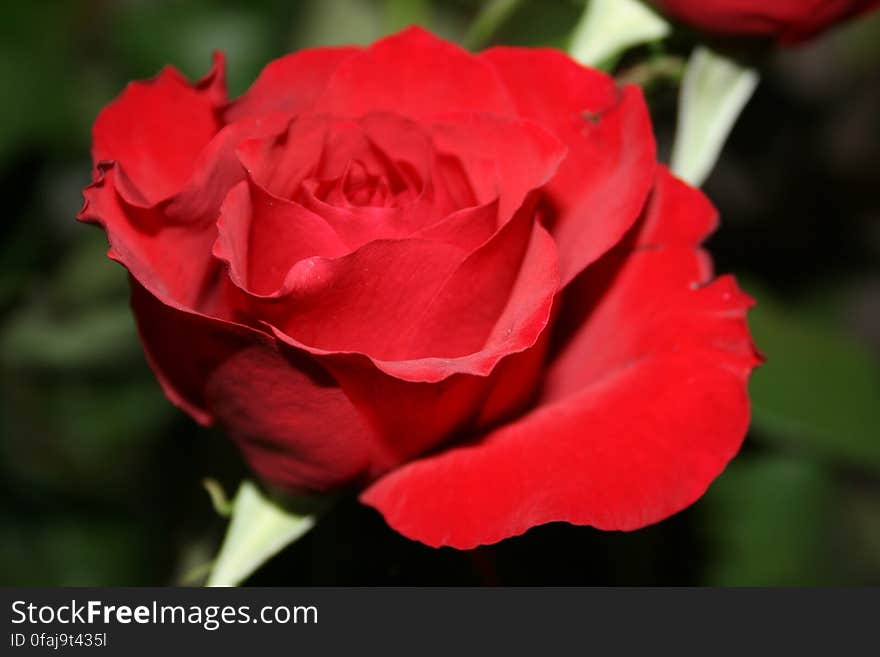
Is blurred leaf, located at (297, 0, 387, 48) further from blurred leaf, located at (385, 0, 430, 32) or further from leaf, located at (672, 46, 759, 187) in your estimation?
leaf, located at (672, 46, 759, 187)

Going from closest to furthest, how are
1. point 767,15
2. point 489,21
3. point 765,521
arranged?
point 767,15, point 489,21, point 765,521

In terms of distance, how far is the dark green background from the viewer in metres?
0.72

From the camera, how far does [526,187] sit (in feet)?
1.67

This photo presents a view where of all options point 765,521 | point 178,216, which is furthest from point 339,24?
point 765,521

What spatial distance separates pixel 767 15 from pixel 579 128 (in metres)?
0.13

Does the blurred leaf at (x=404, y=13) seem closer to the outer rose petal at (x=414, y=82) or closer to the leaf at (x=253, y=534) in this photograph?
the outer rose petal at (x=414, y=82)

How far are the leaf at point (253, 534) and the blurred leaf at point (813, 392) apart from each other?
1.80 ft

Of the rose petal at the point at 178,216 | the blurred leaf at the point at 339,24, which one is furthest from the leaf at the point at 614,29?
the blurred leaf at the point at 339,24

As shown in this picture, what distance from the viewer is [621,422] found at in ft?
1.71

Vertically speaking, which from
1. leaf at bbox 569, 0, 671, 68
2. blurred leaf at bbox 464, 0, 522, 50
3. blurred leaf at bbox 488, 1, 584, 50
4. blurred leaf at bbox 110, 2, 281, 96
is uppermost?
leaf at bbox 569, 0, 671, 68

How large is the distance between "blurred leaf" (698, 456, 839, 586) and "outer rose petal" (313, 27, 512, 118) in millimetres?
518

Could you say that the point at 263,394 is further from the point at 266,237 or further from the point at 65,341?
the point at 65,341

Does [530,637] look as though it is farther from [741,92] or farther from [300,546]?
[741,92]

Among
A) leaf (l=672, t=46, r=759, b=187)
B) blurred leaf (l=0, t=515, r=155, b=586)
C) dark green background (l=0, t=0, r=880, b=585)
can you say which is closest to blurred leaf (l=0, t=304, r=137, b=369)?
dark green background (l=0, t=0, r=880, b=585)
